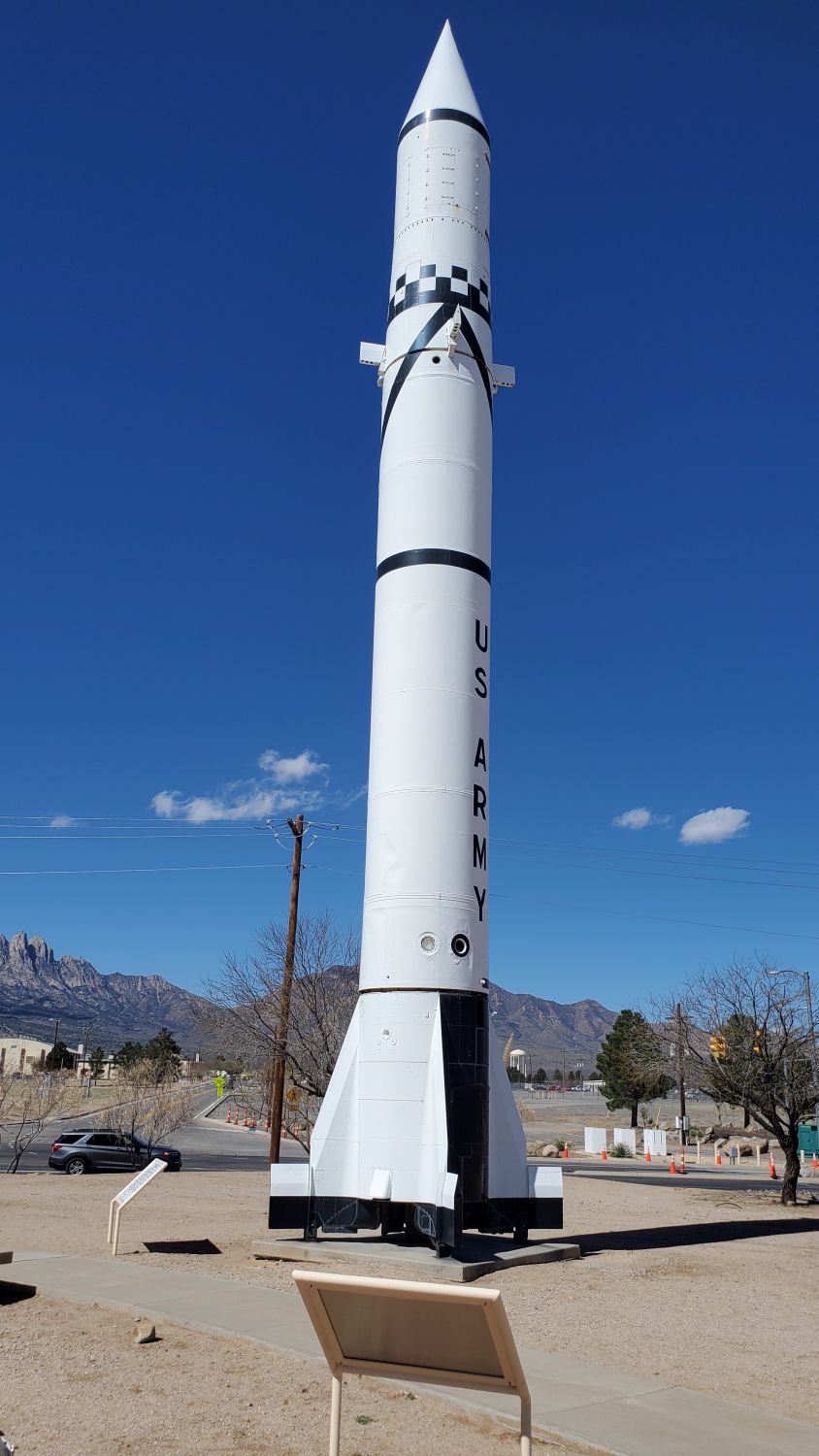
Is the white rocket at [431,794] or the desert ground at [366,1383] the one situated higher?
the white rocket at [431,794]

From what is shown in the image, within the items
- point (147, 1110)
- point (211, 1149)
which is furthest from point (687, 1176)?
point (147, 1110)

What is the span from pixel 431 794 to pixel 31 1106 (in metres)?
33.6

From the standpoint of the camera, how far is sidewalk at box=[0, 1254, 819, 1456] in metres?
6.45

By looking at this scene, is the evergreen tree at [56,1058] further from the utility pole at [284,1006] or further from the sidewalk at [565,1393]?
the sidewalk at [565,1393]

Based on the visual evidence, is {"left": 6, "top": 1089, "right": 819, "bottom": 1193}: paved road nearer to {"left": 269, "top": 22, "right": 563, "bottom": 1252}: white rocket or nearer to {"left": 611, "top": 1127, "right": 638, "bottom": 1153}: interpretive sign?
{"left": 611, "top": 1127, "right": 638, "bottom": 1153}: interpretive sign

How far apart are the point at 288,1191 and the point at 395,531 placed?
9.43m

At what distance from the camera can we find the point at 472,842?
15.3m

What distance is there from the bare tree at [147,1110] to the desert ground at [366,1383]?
1555 centimetres

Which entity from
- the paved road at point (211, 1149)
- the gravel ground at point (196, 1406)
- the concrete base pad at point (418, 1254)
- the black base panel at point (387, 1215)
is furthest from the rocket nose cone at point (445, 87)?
the paved road at point (211, 1149)

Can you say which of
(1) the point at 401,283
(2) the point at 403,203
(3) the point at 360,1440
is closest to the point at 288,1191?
(3) the point at 360,1440

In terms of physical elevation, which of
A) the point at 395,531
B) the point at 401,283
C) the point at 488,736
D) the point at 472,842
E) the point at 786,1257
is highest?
the point at 401,283

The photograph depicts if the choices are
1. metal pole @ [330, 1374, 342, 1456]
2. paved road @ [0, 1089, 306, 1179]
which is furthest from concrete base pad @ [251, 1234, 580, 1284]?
paved road @ [0, 1089, 306, 1179]

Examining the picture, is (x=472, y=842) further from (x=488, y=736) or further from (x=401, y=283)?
(x=401, y=283)

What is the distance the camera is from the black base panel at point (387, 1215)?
1416 centimetres
